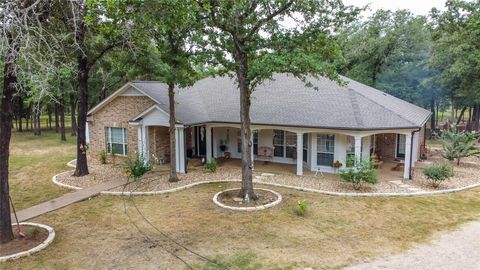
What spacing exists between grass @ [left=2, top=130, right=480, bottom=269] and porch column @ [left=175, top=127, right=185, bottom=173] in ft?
9.51

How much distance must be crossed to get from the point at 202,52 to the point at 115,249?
26.3ft

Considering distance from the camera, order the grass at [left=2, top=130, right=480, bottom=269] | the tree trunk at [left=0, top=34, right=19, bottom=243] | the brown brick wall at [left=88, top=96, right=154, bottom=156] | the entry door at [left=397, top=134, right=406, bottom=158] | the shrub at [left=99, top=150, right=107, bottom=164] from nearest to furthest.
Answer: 1. the grass at [left=2, top=130, right=480, bottom=269]
2. the tree trunk at [left=0, top=34, right=19, bottom=243]
3. the brown brick wall at [left=88, top=96, right=154, bottom=156]
4. the shrub at [left=99, top=150, right=107, bottom=164]
5. the entry door at [left=397, top=134, right=406, bottom=158]

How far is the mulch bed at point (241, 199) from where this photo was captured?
453 inches

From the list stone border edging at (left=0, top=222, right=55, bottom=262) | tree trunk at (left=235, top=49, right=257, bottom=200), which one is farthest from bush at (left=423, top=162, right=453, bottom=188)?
stone border edging at (left=0, top=222, right=55, bottom=262)

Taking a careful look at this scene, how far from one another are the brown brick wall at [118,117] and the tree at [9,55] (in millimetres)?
9652

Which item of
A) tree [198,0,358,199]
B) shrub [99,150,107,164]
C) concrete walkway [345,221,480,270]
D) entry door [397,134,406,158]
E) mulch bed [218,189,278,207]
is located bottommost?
concrete walkway [345,221,480,270]

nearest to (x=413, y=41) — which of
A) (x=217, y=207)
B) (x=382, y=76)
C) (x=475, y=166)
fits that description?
(x=382, y=76)

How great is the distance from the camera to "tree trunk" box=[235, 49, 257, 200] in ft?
38.4

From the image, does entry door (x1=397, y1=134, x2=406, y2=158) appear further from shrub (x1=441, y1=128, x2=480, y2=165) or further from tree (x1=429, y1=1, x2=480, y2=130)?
tree (x1=429, y1=1, x2=480, y2=130)

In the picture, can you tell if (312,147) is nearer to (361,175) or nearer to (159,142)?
(361,175)

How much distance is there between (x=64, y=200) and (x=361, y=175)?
37.5 ft

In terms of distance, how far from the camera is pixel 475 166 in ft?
59.5

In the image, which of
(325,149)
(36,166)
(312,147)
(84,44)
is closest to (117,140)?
(36,166)

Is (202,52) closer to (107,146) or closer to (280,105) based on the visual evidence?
(280,105)
